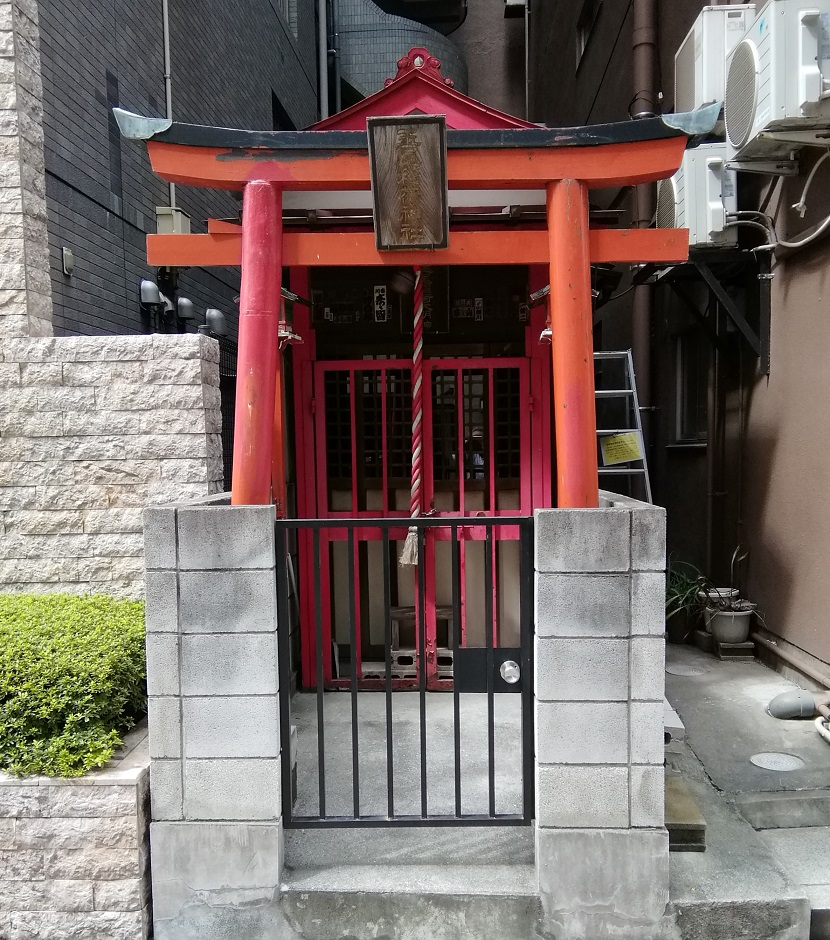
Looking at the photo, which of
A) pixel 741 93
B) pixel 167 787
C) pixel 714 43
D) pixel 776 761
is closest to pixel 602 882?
pixel 776 761

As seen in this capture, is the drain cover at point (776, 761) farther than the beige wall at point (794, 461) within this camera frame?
No

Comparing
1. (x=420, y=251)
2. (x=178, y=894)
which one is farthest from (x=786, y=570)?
(x=178, y=894)

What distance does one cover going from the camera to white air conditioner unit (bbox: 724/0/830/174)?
176 inches

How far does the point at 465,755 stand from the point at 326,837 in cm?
109

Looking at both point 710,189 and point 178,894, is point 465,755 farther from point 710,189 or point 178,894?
point 710,189

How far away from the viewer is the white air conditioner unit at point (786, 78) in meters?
4.48

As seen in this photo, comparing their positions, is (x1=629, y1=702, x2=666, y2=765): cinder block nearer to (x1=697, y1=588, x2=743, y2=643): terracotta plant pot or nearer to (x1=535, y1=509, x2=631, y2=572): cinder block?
(x1=535, y1=509, x2=631, y2=572): cinder block

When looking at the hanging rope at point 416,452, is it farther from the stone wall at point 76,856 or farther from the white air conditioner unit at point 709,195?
the white air conditioner unit at point 709,195

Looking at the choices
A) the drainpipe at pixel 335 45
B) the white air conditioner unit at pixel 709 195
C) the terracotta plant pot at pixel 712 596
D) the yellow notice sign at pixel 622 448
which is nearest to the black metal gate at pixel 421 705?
the yellow notice sign at pixel 622 448

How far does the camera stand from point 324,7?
13.8m

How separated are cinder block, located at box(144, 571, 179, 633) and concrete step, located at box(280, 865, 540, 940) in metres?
1.37

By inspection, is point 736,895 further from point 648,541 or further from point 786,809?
point 648,541

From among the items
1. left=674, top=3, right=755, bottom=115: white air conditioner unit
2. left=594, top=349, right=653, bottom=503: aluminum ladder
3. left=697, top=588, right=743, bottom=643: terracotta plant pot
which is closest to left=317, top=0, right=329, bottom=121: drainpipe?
left=674, top=3, right=755, bottom=115: white air conditioner unit

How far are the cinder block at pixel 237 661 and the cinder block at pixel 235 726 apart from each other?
56 mm
